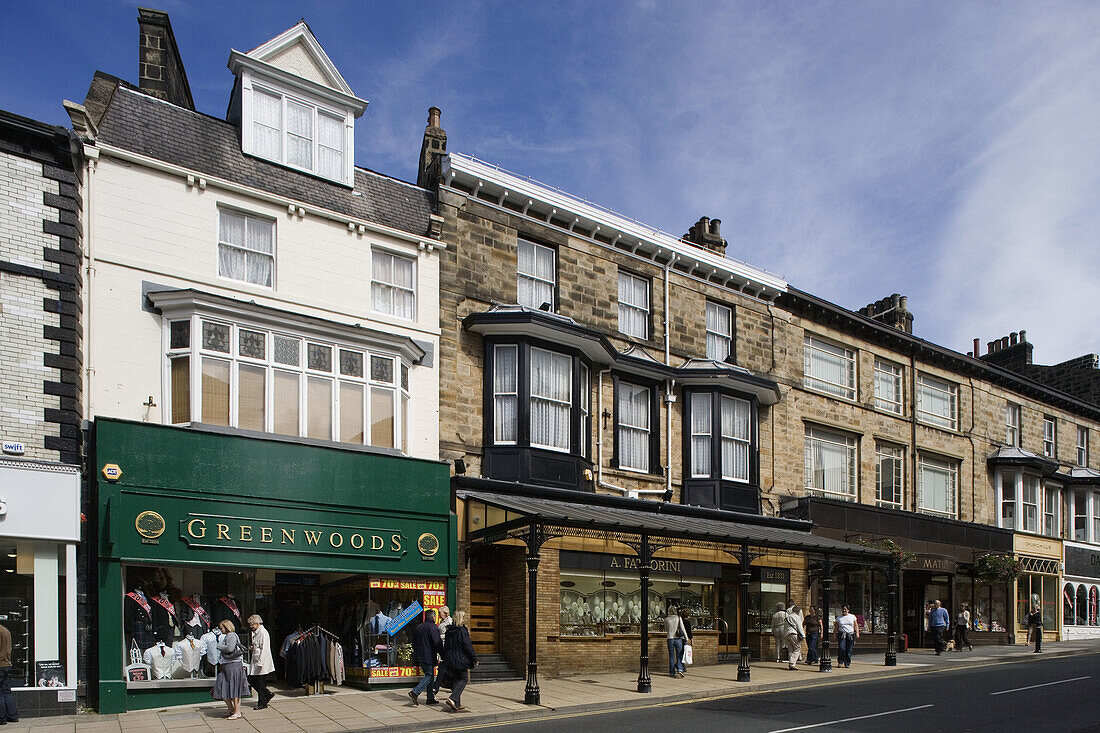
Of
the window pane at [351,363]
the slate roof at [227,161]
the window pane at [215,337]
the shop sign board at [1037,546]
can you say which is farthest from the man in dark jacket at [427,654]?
the shop sign board at [1037,546]

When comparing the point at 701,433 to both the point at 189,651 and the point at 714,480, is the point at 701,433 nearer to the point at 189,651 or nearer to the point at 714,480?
the point at 714,480

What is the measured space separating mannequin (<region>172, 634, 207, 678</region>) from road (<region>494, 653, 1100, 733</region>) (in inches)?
233

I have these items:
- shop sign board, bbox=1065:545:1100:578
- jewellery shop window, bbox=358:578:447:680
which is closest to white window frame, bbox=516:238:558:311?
jewellery shop window, bbox=358:578:447:680

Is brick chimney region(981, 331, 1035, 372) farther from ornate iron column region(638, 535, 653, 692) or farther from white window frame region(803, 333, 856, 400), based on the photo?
ornate iron column region(638, 535, 653, 692)

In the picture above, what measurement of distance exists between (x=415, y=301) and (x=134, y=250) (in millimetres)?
5841

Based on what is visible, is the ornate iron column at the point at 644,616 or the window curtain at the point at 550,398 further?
the window curtain at the point at 550,398

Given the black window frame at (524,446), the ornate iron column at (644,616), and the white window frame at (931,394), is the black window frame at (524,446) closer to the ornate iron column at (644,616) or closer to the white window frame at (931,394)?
the ornate iron column at (644,616)

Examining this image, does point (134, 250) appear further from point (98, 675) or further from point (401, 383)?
point (98, 675)

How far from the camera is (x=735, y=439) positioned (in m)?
25.5

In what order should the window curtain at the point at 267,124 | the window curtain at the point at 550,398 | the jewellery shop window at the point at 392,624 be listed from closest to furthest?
1. the jewellery shop window at the point at 392,624
2. the window curtain at the point at 267,124
3. the window curtain at the point at 550,398

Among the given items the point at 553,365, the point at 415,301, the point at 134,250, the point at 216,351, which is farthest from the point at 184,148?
the point at 553,365

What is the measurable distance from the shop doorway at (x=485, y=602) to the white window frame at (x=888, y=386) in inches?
658

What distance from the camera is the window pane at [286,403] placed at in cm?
1728

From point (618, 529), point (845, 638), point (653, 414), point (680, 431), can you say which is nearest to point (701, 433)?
point (680, 431)
